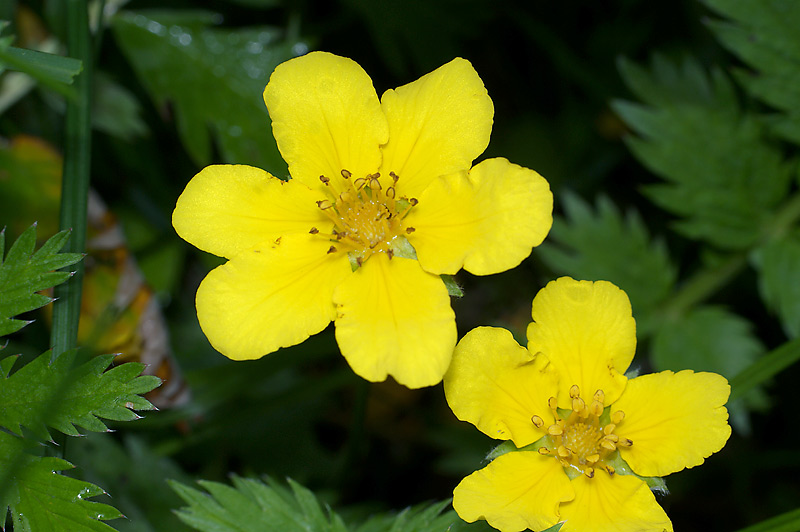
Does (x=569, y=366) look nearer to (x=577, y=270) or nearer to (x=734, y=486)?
(x=577, y=270)

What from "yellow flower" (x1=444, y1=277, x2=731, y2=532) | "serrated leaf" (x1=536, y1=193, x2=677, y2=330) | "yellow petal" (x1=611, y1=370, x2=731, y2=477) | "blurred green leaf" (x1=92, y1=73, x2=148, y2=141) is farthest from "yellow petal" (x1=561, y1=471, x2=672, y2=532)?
"blurred green leaf" (x1=92, y1=73, x2=148, y2=141)

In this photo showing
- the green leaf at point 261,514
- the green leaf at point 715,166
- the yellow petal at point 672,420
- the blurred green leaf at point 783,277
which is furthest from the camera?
the green leaf at point 715,166

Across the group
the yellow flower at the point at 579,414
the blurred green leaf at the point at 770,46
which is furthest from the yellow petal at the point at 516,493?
the blurred green leaf at the point at 770,46

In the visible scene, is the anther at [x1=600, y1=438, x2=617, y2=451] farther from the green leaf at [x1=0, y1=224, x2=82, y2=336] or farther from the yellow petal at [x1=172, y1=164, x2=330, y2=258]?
the green leaf at [x1=0, y1=224, x2=82, y2=336]

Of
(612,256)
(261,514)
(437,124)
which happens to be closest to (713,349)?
(612,256)

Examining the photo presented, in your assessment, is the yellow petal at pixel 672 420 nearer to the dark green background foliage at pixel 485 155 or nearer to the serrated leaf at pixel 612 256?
the dark green background foliage at pixel 485 155

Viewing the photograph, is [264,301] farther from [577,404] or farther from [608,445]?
[608,445]
